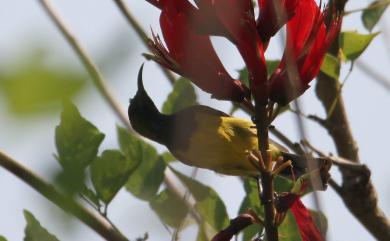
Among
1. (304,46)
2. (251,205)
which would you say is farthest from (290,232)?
(304,46)

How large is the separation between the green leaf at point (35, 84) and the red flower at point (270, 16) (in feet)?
2.06

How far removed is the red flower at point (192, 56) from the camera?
0.91 m

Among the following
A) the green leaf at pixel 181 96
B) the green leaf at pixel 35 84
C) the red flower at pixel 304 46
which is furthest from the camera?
the green leaf at pixel 181 96

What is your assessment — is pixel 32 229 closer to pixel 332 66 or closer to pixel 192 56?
pixel 192 56

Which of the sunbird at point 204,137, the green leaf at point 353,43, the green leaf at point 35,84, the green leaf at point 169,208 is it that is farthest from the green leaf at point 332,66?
the green leaf at point 35,84

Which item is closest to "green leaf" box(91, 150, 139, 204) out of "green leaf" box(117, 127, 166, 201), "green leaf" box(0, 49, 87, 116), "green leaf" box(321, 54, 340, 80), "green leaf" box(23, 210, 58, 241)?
"green leaf" box(117, 127, 166, 201)

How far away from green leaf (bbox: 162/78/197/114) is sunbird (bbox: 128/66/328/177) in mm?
23

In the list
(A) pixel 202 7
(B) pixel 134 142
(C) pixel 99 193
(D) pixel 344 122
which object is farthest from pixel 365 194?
(A) pixel 202 7

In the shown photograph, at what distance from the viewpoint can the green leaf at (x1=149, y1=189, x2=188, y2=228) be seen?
3.29ft

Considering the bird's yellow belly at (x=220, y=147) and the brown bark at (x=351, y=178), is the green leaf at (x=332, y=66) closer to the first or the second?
the brown bark at (x=351, y=178)

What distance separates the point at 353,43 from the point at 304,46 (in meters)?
0.60

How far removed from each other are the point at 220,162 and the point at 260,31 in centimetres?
61

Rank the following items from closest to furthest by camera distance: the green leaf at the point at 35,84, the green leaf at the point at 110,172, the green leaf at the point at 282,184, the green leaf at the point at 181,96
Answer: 1. the green leaf at the point at 35,84
2. the green leaf at the point at 110,172
3. the green leaf at the point at 282,184
4. the green leaf at the point at 181,96

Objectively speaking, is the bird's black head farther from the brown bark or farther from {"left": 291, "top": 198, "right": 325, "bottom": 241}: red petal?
{"left": 291, "top": 198, "right": 325, "bottom": 241}: red petal
